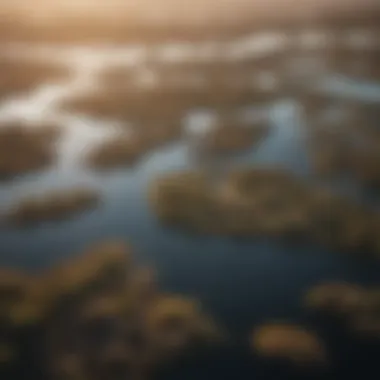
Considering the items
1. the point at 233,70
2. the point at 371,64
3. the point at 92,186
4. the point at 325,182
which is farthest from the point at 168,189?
the point at 371,64

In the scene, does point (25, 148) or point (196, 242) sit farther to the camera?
point (25, 148)

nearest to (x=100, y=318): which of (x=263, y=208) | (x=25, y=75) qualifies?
(x=263, y=208)

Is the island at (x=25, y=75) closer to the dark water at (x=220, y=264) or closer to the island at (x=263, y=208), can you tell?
the dark water at (x=220, y=264)

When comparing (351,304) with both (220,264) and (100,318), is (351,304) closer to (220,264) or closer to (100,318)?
(220,264)

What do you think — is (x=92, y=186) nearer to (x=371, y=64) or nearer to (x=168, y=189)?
(x=168, y=189)

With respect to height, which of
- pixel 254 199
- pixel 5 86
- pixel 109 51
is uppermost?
pixel 109 51

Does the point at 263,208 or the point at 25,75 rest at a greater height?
the point at 25,75

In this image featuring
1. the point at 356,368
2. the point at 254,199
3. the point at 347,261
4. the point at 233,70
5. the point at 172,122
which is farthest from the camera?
the point at 233,70

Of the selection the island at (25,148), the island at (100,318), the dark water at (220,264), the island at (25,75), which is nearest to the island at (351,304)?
the dark water at (220,264)
